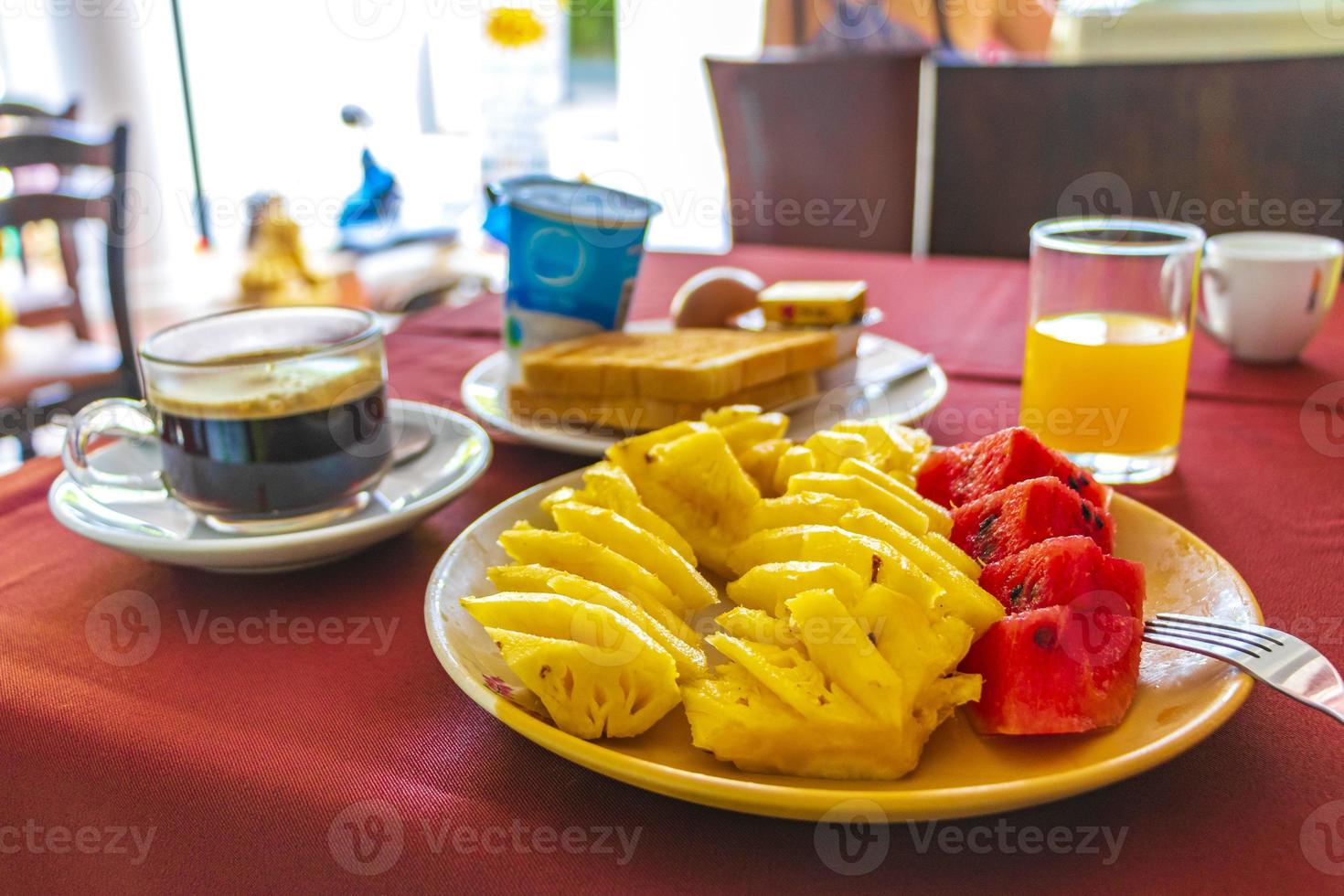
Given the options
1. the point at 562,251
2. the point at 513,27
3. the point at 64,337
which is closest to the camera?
the point at 562,251

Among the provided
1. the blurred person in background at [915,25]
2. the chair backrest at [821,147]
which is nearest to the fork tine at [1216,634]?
the chair backrest at [821,147]

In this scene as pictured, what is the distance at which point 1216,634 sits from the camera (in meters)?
0.50

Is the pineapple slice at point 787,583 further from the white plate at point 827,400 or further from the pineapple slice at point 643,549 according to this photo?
the white plate at point 827,400

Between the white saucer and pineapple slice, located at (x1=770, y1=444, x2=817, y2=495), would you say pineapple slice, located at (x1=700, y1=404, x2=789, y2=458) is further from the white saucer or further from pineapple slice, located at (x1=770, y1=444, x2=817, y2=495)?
the white saucer

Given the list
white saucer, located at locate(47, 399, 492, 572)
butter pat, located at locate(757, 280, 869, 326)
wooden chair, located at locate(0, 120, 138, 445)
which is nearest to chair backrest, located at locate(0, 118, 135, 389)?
wooden chair, located at locate(0, 120, 138, 445)

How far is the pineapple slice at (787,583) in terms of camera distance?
1.59ft

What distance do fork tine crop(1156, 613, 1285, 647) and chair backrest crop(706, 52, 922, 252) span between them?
6.10 ft

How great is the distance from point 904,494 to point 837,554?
110 millimetres

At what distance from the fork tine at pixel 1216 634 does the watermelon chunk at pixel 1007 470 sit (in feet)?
0.39

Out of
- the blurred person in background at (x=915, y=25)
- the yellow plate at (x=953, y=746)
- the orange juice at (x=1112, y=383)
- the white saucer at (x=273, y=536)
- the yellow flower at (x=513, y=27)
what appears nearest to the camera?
the yellow plate at (x=953, y=746)

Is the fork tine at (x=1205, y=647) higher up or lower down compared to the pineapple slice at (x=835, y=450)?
lower down

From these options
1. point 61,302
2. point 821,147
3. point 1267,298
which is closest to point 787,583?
point 1267,298

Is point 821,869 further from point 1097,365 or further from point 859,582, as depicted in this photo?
point 1097,365

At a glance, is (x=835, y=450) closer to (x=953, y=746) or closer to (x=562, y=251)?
(x=953, y=746)
